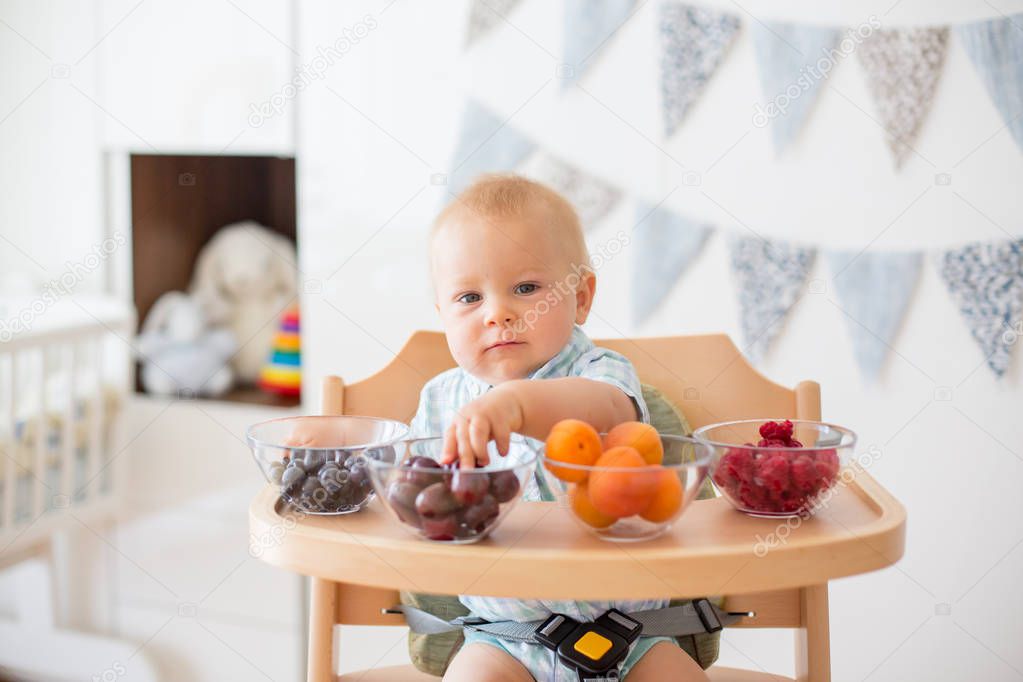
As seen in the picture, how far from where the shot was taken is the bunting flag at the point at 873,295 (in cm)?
180

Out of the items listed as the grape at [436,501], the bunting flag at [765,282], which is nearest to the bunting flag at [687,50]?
the bunting flag at [765,282]

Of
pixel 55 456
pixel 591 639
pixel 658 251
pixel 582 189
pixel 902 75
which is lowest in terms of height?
pixel 55 456

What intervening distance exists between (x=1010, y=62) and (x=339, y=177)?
1.34 m

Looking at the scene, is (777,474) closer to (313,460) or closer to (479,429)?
(479,429)

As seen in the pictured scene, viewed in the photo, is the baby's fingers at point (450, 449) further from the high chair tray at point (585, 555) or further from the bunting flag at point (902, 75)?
the bunting flag at point (902, 75)

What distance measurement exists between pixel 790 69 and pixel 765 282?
391mm

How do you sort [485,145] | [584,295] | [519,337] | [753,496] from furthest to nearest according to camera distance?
[485,145] < [584,295] < [519,337] < [753,496]

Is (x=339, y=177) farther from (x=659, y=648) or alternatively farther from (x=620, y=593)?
(x=620, y=593)

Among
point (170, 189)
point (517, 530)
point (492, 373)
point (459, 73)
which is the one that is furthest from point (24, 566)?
point (517, 530)

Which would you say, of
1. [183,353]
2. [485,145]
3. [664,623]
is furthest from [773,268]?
[183,353]

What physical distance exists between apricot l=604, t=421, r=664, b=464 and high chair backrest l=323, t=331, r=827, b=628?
410 mm

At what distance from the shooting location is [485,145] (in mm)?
2074

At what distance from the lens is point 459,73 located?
6.86 feet

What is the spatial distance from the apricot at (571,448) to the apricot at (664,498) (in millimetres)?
57
